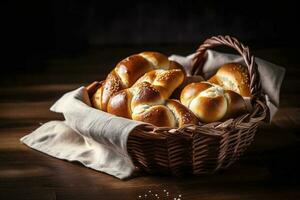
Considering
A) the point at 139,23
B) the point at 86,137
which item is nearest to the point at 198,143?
the point at 86,137

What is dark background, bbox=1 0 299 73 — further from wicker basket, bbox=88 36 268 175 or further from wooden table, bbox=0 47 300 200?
wicker basket, bbox=88 36 268 175

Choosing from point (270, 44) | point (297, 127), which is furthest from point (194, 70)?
point (270, 44)

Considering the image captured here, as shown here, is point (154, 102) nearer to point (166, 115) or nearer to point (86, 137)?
point (166, 115)

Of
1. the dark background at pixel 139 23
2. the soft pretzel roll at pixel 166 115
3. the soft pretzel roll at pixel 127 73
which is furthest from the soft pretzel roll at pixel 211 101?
the dark background at pixel 139 23

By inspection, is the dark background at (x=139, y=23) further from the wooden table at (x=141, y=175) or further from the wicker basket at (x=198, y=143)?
the wicker basket at (x=198, y=143)

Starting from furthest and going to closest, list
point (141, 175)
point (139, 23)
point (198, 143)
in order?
point (139, 23) < point (141, 175) < point (198, 143)

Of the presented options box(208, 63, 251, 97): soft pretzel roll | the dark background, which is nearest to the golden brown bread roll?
box(208, 63, 251, 97): soft pretzel roll
